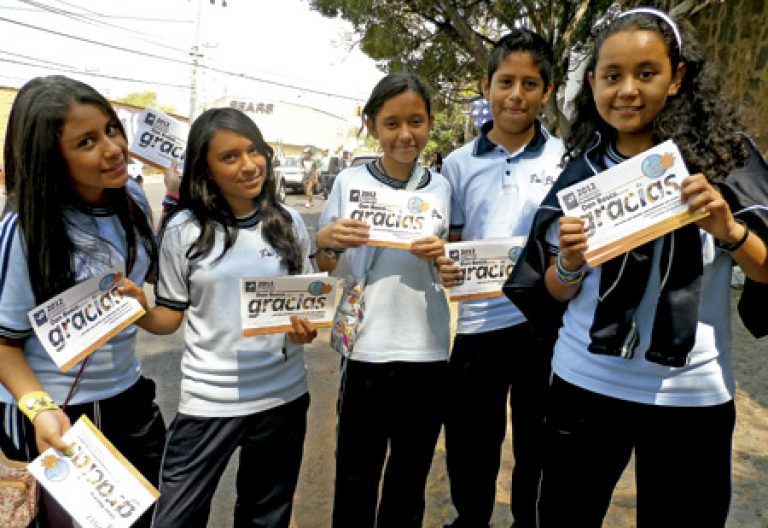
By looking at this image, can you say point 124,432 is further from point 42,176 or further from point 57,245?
point 42,176

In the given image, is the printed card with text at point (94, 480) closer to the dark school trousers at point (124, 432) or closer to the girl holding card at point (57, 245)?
the girl holding card at point (57, 245)

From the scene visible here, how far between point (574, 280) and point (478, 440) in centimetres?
98

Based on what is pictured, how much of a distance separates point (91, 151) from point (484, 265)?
1363 mm

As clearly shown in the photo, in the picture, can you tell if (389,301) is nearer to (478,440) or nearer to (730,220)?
(478,440)

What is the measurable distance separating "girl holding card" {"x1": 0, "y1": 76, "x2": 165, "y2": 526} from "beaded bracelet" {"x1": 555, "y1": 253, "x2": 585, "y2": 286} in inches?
52.6

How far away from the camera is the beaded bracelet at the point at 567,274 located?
4.86 feet

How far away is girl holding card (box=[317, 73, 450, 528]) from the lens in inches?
77.6

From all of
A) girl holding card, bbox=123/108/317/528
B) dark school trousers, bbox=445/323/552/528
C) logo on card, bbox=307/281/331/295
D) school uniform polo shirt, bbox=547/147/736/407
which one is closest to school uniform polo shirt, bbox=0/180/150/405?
girl holding card, bbox=123/108/317/528

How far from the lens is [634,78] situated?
54.6 inches

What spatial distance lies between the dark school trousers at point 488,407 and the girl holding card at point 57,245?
123cm

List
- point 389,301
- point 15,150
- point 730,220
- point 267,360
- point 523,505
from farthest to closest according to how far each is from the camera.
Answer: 1. point 523,505
2. point 389,301
3. point 267,360
4. point 15,150
5. point 730,220

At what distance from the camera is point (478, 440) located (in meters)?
2.19

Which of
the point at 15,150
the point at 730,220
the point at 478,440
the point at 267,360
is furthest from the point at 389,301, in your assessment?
the point at 15,150

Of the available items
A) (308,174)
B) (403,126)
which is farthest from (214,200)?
(308,174)
